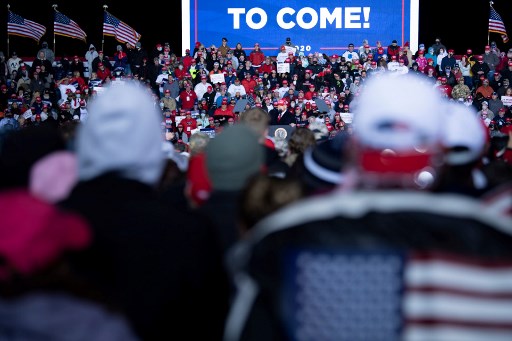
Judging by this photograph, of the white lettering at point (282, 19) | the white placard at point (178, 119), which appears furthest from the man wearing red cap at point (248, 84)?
the white lettering at point (282, 19)

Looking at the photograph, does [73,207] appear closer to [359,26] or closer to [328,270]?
[328,270]

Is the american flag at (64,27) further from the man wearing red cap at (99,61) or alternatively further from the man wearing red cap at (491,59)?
the man wearing red cap at (491,59)

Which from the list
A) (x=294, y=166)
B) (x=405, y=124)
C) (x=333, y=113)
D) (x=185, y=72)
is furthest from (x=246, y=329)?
(x=185, y=72)

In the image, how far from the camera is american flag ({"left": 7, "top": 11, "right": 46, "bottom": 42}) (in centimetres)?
2789

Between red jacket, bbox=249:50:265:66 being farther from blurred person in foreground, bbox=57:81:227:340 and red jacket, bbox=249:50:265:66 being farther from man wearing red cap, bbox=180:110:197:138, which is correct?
blurred person in foreground, bbox=57:81:227:340

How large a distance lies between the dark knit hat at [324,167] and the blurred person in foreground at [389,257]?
117cm

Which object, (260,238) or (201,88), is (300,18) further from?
(260,238)

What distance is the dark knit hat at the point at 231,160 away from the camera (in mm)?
3266

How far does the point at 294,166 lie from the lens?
200 inches

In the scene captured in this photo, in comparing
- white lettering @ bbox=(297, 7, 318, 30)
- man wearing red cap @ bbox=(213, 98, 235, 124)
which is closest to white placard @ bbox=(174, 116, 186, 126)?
man wearing red cap @ bbox=(213, 98, 235, 124)

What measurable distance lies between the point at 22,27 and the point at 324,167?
2665 cm

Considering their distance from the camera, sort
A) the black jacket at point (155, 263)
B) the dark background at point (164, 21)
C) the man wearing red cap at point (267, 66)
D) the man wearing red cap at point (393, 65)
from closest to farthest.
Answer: the black jacket at point (155, 263), the man wearing red cap at point (393, 65), the man wearing red cap at point (267, 66), the dark background at point (164, 21)

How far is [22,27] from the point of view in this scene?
2812 centimetres

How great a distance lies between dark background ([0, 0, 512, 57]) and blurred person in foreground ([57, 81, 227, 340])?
1215 inches
